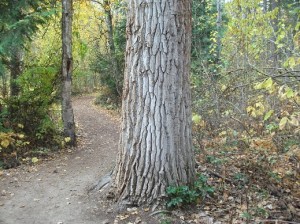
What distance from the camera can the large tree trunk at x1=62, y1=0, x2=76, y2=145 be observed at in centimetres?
855

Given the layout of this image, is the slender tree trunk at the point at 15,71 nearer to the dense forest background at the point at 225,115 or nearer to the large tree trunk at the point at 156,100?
the dense forest background at the point at 225,115

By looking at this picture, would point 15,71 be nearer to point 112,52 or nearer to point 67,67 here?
point 67,67

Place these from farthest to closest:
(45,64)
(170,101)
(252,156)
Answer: (45,64)
(252,156)
(170,101)

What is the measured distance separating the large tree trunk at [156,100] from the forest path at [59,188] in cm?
95

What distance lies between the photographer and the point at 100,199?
201 inches

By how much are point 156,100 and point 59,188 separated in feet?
9.86

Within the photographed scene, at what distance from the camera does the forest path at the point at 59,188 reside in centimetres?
482

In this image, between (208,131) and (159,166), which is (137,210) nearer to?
(159,166)

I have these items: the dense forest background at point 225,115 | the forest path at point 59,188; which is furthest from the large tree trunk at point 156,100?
the forest path at point 59,188

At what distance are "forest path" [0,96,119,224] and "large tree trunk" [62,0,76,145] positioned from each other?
2.29 ft

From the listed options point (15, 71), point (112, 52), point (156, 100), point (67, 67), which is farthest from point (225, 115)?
point (112, 52)

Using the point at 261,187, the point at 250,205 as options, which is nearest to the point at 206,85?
the point at 261,187

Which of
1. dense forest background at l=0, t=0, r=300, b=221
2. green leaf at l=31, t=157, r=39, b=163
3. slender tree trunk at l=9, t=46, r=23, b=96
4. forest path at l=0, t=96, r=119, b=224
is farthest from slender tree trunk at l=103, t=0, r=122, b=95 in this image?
green leaf at l=31, t=157, r=39, b=163

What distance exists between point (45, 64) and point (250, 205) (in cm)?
715
